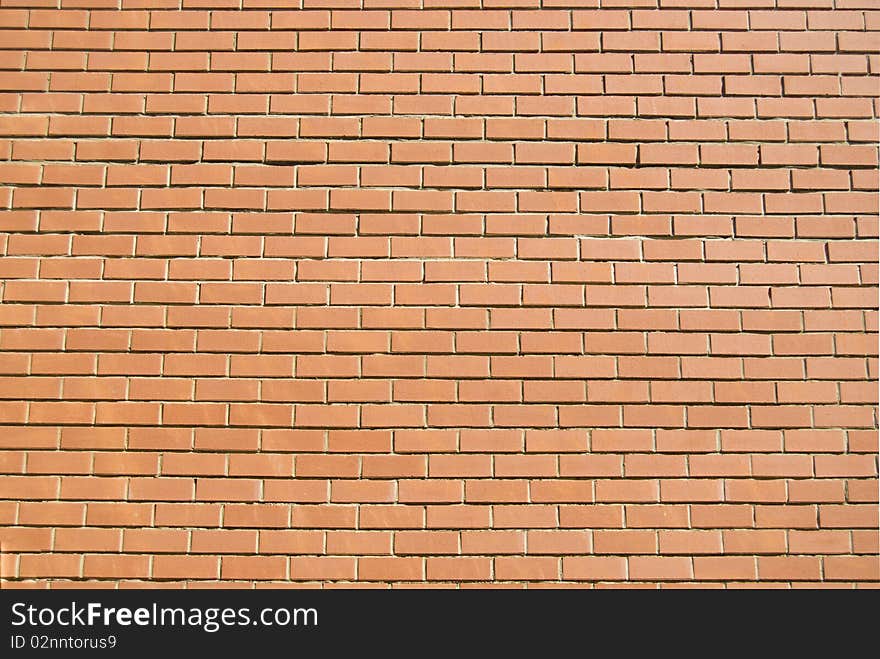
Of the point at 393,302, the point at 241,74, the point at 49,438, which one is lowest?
the point at 49,438

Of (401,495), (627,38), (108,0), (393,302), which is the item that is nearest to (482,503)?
(401,495)

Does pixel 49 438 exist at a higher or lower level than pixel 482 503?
higher

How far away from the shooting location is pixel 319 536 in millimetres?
3145

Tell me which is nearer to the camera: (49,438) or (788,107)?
(49,438)

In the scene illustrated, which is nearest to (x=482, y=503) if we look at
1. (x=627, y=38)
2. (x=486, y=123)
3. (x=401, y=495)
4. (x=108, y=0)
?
(x=401, y=495)

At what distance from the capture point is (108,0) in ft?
11.6

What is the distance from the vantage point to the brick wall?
315 centimetres

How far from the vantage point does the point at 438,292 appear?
10.8 feet

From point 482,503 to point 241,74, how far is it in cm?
181

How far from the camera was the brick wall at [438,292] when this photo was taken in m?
3.15
